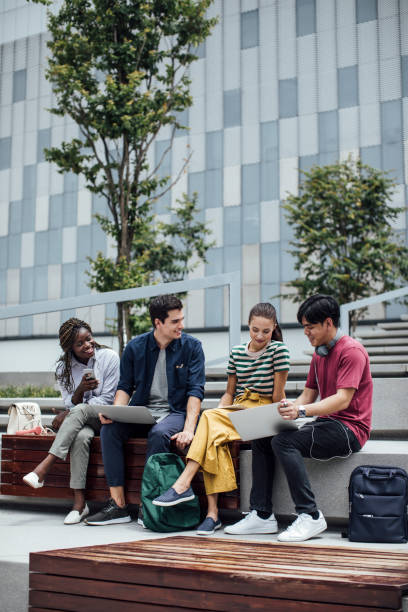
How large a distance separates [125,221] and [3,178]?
18.6 meters

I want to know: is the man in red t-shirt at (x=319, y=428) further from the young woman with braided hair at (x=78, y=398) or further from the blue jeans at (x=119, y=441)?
the young woman with braided hair at (x=78, y=398)

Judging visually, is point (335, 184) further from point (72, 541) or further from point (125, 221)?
point (72, 541)

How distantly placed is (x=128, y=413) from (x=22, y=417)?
4.37 feet

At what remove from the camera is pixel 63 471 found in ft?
16.6

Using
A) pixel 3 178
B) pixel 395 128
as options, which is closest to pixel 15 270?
pixel 3 178

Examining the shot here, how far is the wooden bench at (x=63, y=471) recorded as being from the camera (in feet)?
15.0

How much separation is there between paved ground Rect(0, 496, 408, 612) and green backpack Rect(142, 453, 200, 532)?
8cm

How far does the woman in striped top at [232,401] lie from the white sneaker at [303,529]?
516 mm

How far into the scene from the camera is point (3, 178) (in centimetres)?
2797

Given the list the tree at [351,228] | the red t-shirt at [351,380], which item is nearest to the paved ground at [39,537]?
the red t-shirt at [351,380]

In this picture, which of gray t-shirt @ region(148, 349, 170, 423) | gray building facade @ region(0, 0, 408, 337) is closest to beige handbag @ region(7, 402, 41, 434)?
gray t-shirt @ region(148, 349, 170, 423)

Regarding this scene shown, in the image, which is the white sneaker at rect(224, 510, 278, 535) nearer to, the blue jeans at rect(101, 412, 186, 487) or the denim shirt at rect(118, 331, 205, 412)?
the blue jeans at rect(101, 412, 186, 487)

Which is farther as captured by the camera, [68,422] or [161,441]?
[68,422]

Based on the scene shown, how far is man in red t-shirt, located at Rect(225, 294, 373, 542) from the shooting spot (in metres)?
4.04
